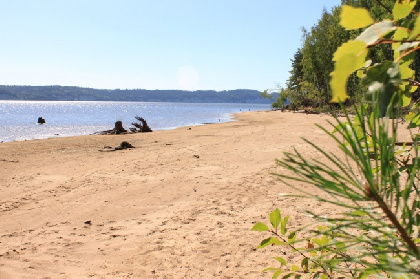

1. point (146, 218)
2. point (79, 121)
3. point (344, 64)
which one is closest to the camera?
point (344, 64)

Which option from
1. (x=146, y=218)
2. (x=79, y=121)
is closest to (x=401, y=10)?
(x=146, y=218)

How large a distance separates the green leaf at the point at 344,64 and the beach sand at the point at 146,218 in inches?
49.2

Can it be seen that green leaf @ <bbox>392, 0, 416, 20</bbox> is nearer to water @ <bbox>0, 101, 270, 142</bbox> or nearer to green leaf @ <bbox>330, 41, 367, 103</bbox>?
green leaf @ <bbox>330, 41, 367, 103</bbox>

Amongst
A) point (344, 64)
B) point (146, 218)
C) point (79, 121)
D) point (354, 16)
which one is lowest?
point (79, 121)

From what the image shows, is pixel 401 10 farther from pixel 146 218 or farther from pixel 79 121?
pixel 79 121

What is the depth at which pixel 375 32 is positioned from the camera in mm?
743

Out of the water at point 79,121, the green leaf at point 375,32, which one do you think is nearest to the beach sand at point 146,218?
the green leaf at point 375,32

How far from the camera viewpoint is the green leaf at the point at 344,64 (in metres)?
0.61

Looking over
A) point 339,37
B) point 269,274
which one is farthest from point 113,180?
point 339,37

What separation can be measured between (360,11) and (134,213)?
639 centimetres

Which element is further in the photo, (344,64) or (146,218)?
(146,218)

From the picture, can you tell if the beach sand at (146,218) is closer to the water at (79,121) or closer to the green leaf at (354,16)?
the green leaf at (354,16)

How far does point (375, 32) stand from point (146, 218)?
6014 mm

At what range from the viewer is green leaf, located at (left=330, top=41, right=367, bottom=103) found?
2.00ft
